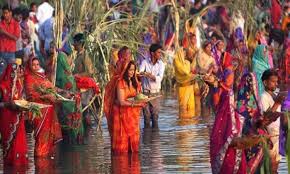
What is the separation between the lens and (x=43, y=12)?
28.2 m

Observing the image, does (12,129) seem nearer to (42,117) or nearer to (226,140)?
(42,117)

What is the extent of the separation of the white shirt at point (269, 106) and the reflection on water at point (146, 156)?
1763 mm

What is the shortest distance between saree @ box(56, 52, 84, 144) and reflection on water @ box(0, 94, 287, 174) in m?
Answer: 0.25

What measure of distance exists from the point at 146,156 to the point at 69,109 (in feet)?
6.71

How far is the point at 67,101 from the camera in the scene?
17797mm

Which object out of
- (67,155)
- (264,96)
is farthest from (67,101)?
(264,96)

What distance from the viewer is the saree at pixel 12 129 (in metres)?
15.8

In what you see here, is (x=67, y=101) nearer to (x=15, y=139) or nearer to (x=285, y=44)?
(x=15, y=139)

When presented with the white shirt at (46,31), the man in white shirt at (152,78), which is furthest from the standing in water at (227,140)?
the white shirt at (46,31)

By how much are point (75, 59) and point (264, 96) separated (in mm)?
6753

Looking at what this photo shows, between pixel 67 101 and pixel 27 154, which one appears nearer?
pixel 27 154

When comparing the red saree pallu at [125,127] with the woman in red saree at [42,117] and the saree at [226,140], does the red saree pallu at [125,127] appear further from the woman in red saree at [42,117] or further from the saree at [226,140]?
the saree at [226,140]

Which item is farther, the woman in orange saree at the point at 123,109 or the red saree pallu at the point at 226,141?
the woman in orange saree at the point at 123,109

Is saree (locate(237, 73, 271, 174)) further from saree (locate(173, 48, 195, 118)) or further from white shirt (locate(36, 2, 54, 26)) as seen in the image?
white shirt (locate(36, 2, 54, 26))
